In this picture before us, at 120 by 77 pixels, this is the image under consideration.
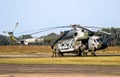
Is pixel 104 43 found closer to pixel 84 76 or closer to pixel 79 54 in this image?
pixel 79 54

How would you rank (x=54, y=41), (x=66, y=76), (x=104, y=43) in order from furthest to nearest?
(x=54, y=41)
(x=104, y=43)
(x=66, y=76)

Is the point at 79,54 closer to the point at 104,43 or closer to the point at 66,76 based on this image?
the point at 104,43

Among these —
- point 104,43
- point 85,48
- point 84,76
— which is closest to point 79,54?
point 85,48

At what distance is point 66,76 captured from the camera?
68.2 feet

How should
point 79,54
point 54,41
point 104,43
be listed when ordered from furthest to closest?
point 54,41
point 79,54
point 104,43

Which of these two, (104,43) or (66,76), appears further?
(104,43)

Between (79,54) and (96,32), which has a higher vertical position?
(96,32)

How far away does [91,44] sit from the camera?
164 feet

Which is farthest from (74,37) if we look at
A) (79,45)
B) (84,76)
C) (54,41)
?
(84,76)

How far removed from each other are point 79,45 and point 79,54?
1.48m

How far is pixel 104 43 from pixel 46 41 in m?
12.4

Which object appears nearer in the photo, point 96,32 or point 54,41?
point 96,32

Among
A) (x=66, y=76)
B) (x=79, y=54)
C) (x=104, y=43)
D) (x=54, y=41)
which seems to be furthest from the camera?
(x=54, y=41)

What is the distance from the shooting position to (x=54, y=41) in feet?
181
